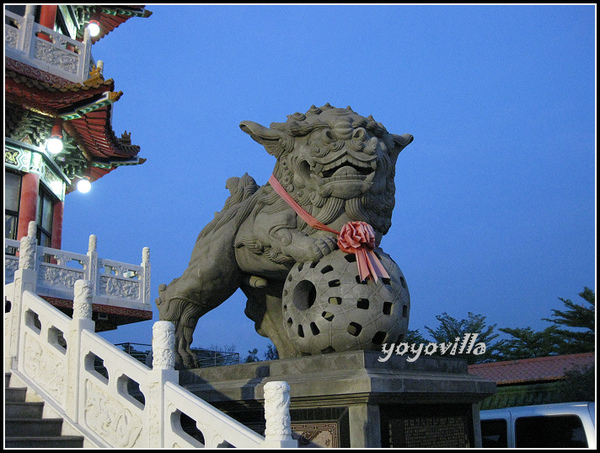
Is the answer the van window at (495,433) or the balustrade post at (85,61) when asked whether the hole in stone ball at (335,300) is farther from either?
the balustrade post at (85,61)

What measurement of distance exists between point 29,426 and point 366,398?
2.74 meters

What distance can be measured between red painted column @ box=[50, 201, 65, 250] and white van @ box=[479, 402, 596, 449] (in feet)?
34.9

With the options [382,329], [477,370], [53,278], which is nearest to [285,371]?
[382,329]

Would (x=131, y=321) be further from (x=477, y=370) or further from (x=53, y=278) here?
(x=477, y=370)

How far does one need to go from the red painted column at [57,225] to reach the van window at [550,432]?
1108 centimetres

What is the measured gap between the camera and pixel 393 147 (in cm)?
525

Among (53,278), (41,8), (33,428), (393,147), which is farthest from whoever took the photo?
(41,8)

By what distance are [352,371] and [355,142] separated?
184cm

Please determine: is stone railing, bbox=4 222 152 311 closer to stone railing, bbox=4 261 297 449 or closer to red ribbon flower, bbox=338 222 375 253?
stone railing, bbox=4 261 297 449

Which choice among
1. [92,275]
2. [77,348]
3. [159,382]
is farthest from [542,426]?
[92,275]

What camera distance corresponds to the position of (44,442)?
4.54 meters

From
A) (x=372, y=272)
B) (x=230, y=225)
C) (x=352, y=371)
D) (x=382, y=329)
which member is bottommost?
(x=352, y=371)

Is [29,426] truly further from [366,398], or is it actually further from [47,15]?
[47,15]

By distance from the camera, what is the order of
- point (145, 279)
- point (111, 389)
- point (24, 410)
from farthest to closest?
point (145, 279) → point (24, 410) → point (111, 389)
